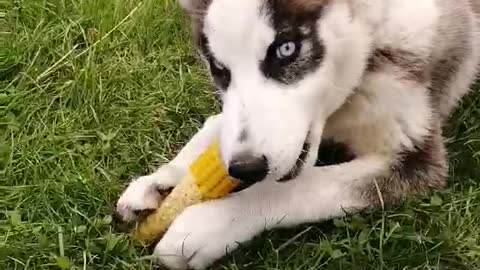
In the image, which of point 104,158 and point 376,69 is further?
point 104,158

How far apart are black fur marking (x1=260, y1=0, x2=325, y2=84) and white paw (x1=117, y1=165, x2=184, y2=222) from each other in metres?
0.59

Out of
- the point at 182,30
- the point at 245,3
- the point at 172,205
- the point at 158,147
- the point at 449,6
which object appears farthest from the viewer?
the point at 182,30

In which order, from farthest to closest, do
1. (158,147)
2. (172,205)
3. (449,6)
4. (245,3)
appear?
1. (158,147)
2. (449,6)
3. (172,205)
4. (245,3)

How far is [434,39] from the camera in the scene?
10.6 feet

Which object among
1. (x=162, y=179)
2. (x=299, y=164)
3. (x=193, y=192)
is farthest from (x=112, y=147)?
(x=299, y=164)

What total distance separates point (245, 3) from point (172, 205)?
654 mm

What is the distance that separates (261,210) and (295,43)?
1.64ft

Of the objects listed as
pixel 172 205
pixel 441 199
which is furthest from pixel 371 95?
pixel 172 205

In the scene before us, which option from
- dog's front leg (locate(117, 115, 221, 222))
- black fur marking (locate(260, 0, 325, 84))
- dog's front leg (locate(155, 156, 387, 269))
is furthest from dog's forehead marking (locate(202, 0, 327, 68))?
dog's front leg (locate(117, 115, 221, 222))

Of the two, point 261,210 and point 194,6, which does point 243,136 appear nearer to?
point 261,210

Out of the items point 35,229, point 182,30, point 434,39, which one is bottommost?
point 35,229

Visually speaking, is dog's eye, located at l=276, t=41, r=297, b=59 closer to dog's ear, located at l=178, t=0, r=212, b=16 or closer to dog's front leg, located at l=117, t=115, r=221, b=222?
dog's ear, located at l=178, t=0, r=212, b=16

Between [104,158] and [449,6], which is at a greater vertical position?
[449,6]

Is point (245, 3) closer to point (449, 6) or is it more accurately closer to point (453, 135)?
point (449, 6)
